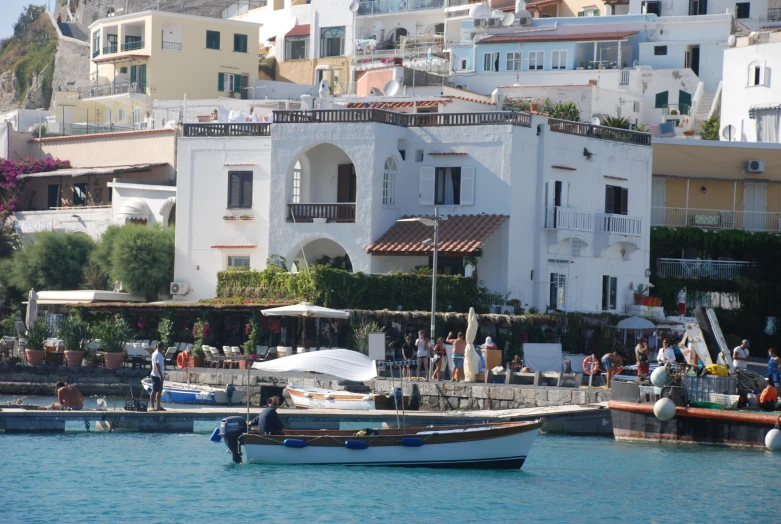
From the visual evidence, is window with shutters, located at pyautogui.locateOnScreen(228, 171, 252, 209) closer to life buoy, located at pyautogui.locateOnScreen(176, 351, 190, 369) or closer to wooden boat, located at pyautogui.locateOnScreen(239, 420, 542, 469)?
life buoy, located at pyautogui.locateOnScreen(176, 351, 190, 369)

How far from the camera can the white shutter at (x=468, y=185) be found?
4441cm

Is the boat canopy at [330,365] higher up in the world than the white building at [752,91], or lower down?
lower down

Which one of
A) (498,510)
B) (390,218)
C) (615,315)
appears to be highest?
(390,218)

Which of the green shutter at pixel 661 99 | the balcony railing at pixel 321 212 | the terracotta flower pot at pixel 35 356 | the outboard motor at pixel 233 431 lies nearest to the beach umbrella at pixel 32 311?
the terracotta flower pot at pixel 35 356

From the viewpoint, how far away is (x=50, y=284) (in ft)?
176

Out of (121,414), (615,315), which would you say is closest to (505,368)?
(615,315)

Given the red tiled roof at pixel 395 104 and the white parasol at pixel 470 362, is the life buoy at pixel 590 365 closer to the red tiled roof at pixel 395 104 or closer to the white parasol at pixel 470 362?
the white parasol at pixel 470 362

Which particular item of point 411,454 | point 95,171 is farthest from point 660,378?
point 95,171

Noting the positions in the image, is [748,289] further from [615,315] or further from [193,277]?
[193,277]

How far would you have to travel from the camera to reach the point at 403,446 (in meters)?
27.8

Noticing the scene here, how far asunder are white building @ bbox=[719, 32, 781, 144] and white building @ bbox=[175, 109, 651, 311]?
500 inches

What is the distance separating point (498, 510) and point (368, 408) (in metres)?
10.9

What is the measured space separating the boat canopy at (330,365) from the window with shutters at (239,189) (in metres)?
16.8

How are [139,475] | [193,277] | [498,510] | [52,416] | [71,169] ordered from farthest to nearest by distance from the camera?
1. [71,169]
2. [193,277]
3. [52,416]
4. [139,475]
5. [498,510]
